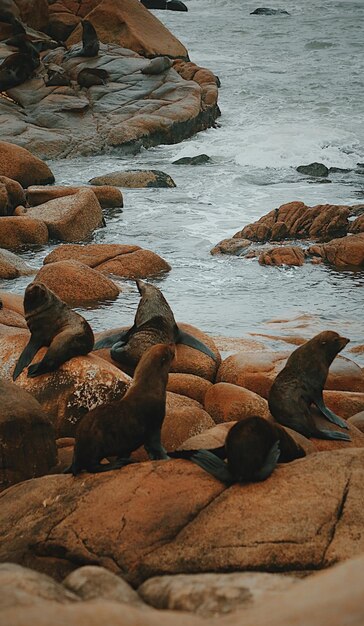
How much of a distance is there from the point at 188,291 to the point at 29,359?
6326 mm

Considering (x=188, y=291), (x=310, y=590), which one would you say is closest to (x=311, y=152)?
(x=188, y=291)

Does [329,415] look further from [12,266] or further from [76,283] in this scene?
[12,266]

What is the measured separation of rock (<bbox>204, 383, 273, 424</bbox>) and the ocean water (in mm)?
3241

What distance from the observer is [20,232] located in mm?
16203

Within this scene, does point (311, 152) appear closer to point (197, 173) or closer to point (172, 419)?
point (197, 173)

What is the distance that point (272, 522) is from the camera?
4.80 m

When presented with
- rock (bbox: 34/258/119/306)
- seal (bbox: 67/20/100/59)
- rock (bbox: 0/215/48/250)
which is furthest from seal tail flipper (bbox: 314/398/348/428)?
seal (bbox: 67/20/100/59)

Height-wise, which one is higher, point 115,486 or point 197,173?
point 115,486

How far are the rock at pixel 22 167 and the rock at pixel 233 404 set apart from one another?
11.9m

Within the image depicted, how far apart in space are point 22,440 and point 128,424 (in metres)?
0.93

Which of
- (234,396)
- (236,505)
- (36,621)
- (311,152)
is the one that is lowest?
(311,152)

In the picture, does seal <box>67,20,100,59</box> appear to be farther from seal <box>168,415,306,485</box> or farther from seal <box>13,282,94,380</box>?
seal <box>168,415,306,485</box>

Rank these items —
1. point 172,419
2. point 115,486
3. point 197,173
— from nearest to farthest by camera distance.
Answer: point 115,486 < point 172,419 < point 197,173

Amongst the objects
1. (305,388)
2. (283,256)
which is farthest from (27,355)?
(283,256)
